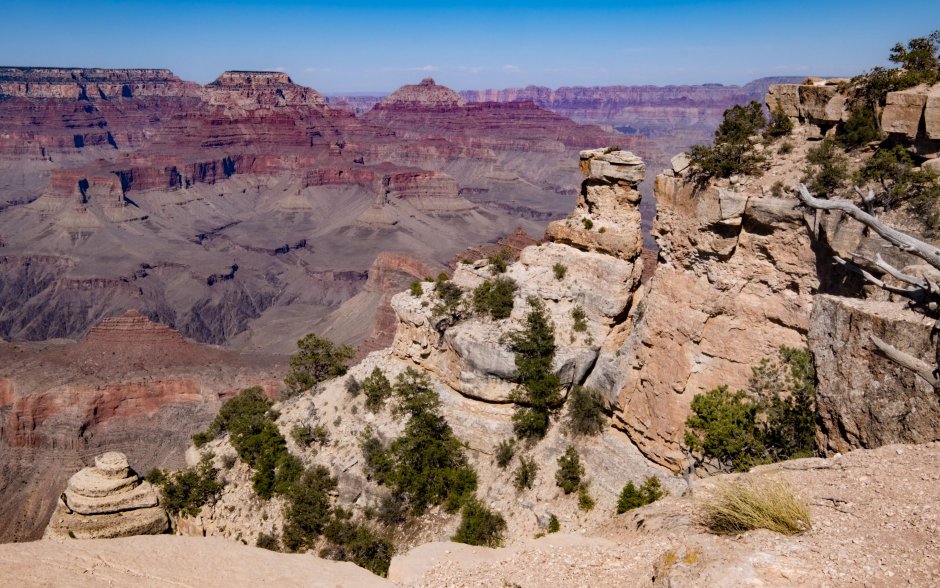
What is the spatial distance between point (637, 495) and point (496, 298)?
9842mm

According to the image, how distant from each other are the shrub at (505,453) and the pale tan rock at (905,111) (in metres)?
16.3

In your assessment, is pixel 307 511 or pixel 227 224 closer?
pixel 307 511

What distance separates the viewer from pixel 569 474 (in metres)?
21.6

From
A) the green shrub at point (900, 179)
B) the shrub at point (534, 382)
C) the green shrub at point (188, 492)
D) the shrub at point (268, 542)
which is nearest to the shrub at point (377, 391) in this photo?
the shrub at point (534, 382)

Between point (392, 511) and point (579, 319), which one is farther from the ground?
point (579, 319)

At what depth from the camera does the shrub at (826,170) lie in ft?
57.2

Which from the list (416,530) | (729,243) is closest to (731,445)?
(729,243)

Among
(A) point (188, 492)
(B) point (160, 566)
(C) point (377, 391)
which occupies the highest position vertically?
(B) point (160, 566)

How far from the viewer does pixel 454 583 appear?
35.1ft

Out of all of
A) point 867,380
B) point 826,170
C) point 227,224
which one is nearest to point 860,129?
point 826,170

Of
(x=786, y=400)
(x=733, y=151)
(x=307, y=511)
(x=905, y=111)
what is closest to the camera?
(x=905, y=111)

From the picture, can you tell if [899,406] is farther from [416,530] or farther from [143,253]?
[143,253]

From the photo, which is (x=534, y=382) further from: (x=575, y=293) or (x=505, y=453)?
(x=575, y=293)

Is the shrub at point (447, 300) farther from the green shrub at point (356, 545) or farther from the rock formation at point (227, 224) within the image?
the rock formation at point (227, 224)
